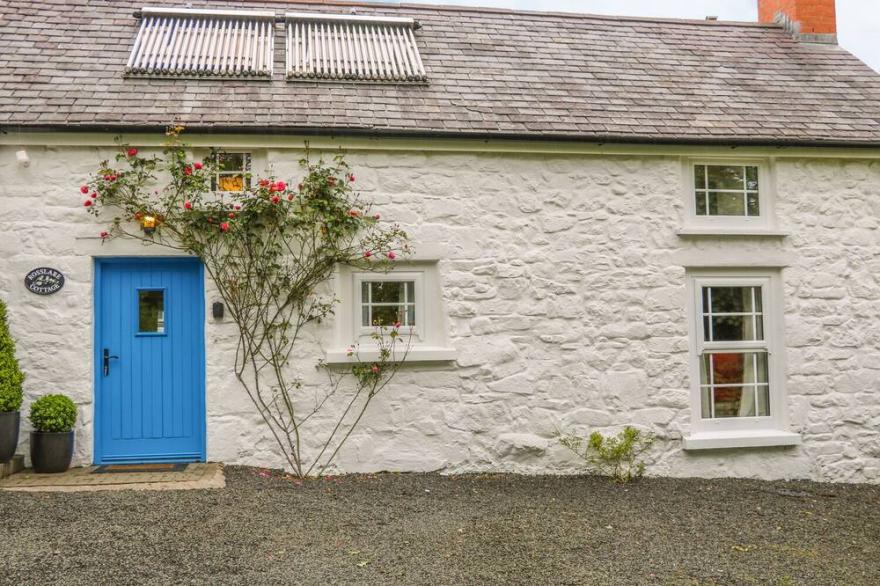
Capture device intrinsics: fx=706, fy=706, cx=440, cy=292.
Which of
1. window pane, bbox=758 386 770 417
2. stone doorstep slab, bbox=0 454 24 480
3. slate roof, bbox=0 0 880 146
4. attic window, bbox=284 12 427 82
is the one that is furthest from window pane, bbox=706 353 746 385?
stone doorstep slab, bbox=0 454 24 480

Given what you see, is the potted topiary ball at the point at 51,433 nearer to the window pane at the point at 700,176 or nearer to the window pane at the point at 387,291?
the window pane at the point at 387,291

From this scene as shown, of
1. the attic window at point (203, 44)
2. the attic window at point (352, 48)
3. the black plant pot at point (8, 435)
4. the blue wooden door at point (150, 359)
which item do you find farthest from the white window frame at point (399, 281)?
the black plant pot at point (8, 435)

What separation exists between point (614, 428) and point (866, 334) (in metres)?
2.92

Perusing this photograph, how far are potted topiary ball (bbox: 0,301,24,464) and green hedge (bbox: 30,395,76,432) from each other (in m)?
0.14

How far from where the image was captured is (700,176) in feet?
24.7

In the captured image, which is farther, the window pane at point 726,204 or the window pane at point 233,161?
the window pane at point 726,204

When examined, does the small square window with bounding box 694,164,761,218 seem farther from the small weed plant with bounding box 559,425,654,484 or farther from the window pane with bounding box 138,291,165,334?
the window pane with bounding box 138,291,165,334

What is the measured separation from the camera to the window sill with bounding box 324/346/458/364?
6621 mm

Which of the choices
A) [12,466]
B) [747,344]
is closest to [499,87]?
[747,344]

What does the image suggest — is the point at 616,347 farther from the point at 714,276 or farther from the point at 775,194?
the point at 775,194

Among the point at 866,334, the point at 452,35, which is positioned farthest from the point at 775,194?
the point at 452,35

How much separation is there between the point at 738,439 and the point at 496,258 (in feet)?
10.0

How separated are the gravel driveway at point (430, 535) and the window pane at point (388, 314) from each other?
1493mm

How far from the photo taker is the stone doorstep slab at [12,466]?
19.5ft
